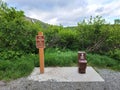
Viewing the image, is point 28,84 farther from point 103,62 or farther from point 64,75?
point 103,62

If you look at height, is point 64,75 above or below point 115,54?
below

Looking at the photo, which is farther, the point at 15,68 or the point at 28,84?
the point at 15,68

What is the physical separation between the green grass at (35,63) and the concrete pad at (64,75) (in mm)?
306

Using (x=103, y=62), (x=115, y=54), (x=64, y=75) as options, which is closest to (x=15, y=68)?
(x=64, y=75)

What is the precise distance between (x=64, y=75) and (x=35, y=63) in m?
1.34

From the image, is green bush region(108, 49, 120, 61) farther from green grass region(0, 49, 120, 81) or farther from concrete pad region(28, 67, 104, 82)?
concrete pad region(28, 67, 104, 82)

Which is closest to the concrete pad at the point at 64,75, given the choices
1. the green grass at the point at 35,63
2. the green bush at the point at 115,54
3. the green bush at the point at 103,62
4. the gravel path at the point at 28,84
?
the gravel path at the point at 28,84

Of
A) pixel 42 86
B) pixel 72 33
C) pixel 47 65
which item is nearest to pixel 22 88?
pixel 42 86

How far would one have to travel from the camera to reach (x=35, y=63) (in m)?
6.12

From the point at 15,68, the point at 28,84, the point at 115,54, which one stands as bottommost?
the point at 28,84

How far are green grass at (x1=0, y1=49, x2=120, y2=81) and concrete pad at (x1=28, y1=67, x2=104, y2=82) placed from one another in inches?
12.0

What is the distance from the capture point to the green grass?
5282 millimetres

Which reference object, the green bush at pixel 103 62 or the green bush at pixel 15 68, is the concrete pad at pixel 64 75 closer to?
the green bush at pixel 15 68

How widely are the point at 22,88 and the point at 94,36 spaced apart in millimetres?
4329
